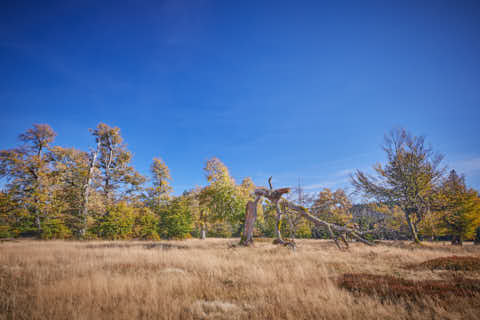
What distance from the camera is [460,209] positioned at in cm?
1661

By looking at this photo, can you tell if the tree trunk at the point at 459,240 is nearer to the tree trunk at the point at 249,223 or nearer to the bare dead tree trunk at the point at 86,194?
the tree trunk at the point at 249,223

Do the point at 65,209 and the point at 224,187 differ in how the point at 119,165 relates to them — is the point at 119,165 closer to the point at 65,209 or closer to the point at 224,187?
the point at 65,209

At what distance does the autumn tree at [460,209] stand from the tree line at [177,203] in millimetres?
71

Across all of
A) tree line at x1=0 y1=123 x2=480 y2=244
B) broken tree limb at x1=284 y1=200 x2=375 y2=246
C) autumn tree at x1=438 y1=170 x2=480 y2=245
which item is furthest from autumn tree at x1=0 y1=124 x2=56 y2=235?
autumn tree at x1=438 y1=170 x2=480 y2=245

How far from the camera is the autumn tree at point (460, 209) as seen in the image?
51.3ft

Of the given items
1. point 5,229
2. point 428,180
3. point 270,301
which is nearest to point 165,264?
point 270,301

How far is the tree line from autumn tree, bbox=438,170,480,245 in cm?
7

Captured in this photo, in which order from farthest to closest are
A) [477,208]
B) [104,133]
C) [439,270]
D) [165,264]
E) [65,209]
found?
1. [104,133]
2. [65,209]
3. [477,208]
4. [165,264]
5. [439,270]

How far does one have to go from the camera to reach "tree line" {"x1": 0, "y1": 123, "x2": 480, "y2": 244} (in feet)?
47.4

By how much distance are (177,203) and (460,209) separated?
2890cm

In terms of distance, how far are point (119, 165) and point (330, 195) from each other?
115ft

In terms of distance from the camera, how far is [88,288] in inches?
173

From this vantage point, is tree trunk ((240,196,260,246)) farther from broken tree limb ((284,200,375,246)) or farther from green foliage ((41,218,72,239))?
green foliage ((41,218,72,239))

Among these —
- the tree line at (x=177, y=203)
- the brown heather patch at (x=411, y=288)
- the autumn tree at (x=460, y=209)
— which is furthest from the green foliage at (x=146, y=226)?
the autumn tree at (x=460, y=209)
